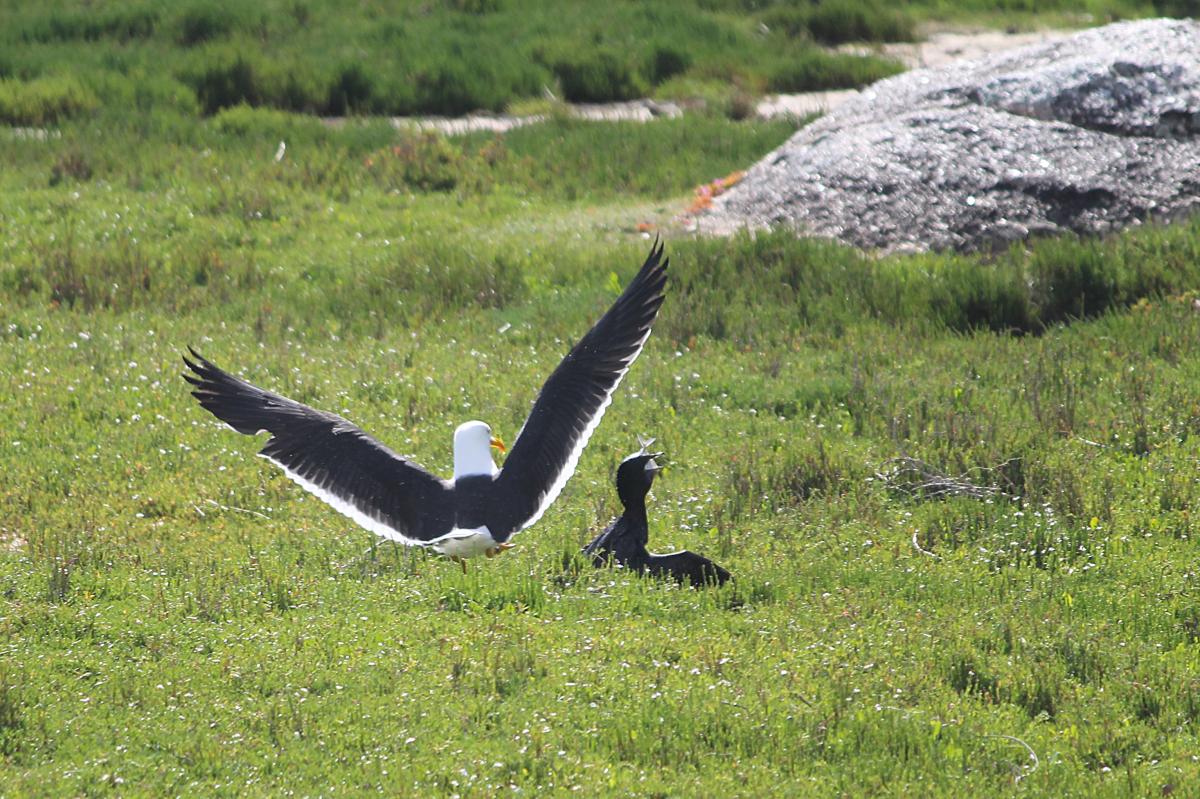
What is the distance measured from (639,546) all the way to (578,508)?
1378 millimetres

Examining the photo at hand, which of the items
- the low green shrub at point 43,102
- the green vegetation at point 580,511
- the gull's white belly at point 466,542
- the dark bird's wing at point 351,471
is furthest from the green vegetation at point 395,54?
the gull's white belly at point 466,542

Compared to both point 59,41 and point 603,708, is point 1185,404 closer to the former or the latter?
point 603,708

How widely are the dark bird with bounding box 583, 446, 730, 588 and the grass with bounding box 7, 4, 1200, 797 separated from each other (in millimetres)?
151

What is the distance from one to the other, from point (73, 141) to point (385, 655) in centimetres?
1255

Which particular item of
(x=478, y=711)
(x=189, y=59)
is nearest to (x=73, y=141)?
(x=189, y=59)

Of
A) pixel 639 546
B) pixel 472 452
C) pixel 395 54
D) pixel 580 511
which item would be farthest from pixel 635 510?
pixel 395 54

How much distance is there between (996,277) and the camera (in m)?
12.6

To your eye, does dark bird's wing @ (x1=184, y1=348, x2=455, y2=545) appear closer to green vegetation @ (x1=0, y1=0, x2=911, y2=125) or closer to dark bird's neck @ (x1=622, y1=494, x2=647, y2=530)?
dark bird's neck @ (x1=622, y1=494, x2=647, y2=530)

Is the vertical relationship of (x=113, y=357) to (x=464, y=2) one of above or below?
below

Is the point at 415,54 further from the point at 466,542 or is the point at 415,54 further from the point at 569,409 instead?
the point at 466,542

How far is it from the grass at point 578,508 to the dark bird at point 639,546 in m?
0.15

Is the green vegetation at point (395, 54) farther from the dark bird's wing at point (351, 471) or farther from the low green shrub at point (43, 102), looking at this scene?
the dark bird's wing at point (351, 471)

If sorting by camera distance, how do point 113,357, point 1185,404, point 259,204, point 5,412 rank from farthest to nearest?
point 259,204 → point 113,357 → point 5,412 → point 1185,404

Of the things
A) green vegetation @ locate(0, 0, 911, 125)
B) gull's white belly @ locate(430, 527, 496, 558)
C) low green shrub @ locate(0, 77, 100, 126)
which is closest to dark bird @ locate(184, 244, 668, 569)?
gull's white belly @ locate(430, 527, 496, 558)
